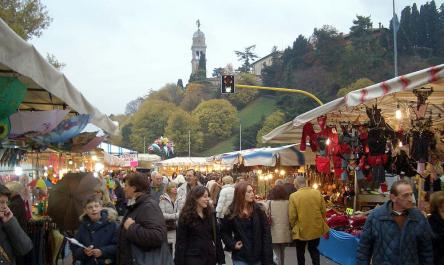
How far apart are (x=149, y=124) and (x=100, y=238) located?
95149mm

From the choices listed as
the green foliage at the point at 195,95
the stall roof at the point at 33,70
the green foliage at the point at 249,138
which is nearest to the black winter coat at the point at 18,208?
the stall roof at the point at 33,70

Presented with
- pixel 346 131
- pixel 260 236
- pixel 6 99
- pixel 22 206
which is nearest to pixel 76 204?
pixel 22 206

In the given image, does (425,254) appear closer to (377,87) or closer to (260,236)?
(260,236)

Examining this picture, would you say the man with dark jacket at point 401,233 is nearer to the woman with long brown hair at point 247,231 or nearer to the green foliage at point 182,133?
the woman with long brown hair at point 247,231

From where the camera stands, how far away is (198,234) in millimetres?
5305

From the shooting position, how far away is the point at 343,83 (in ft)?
269

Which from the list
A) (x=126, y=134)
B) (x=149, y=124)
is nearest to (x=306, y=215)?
(x=149, y=124)

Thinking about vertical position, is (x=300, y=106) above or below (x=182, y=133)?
above

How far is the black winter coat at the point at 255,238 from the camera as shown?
549 cm

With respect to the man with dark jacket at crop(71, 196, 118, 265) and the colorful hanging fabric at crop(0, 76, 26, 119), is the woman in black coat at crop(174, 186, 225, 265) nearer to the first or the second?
the man with dark jacket at crop(71, 196, 118, 265)

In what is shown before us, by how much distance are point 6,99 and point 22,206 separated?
2.71 metres

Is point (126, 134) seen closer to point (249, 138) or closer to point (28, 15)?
point (249, 138)

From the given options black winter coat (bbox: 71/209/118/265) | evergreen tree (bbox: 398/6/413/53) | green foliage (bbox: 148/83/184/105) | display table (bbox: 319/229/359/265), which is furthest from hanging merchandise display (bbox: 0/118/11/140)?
green foliage (bbox: 148/83/184/105)

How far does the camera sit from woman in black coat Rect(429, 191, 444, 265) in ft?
16.1
